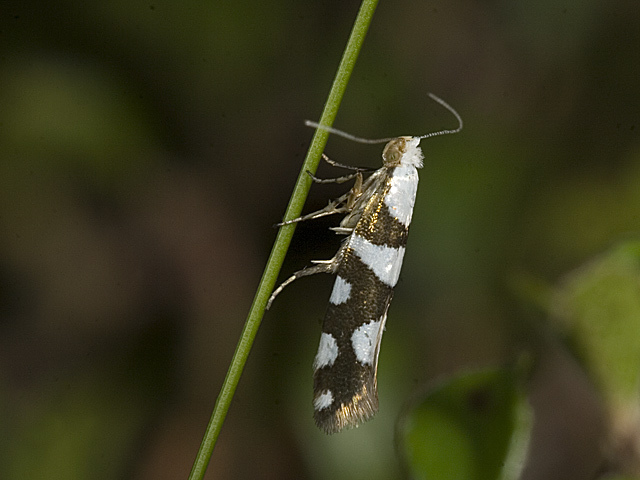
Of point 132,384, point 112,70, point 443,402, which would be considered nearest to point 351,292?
point 443,402

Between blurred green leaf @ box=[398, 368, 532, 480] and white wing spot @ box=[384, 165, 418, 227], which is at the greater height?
white wing spot @ box=[384, 165, 418, 227]

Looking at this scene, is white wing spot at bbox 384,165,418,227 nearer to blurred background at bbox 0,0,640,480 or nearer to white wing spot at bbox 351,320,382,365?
white wing spot at bbox 351,320,382,365

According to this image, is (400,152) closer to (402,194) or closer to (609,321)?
(402,194)

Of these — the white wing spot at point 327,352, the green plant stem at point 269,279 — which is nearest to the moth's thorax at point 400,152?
the white wing spot at point 327,352

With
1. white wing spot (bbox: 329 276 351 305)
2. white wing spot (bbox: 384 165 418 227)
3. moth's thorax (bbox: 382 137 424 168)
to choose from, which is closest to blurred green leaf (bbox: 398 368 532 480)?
white wing spot (bbox: 329 276 351 305)

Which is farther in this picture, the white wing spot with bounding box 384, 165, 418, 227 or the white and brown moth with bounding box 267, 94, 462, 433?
the white wing spot with bounding box 384, 165, 418, 227

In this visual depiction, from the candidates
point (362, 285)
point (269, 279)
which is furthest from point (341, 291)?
point (269, 279)

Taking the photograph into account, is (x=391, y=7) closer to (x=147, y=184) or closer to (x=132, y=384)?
(x=147, y=184)

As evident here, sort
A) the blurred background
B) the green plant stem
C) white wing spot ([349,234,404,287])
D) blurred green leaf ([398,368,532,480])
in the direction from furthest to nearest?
the blurred background
white wing spot ([349,234,404,287])
blurred green leaf ([398,368,532,480])
the green plant stem

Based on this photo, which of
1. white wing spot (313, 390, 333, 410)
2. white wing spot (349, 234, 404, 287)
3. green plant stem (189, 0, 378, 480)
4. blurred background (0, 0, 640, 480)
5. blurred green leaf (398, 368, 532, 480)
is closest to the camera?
green plant stem (189, 0, 378, 480)
